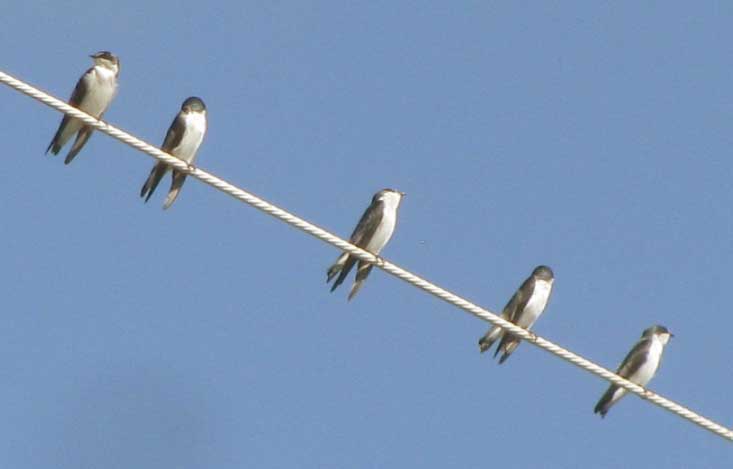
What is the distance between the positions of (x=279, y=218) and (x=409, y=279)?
3.29 feet

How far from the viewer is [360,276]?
15023 mm

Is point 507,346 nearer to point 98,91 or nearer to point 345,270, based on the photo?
point 345,270

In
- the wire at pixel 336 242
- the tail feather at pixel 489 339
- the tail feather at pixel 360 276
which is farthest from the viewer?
the tail feather at pixel 489 339

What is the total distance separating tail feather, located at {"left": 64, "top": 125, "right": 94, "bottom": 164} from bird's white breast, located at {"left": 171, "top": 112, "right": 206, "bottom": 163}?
1.13 metres

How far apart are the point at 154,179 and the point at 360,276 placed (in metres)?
1.63

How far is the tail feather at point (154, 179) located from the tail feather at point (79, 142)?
1.82 feet

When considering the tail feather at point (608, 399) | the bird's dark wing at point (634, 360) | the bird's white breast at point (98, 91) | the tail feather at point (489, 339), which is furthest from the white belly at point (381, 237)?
the bird's white breast at point (98, 91)

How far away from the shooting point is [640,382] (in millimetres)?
16531

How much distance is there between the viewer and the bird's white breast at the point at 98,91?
15547 mm

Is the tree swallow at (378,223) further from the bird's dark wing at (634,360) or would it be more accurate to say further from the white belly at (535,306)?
the bird's dark wing at (634,360)

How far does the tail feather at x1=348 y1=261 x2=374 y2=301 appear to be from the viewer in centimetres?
1496

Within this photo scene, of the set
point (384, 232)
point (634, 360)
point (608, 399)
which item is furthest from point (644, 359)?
point (384, 232)

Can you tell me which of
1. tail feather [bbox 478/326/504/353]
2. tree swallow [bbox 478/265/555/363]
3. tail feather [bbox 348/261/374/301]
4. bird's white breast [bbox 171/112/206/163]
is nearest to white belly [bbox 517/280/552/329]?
tree swallow [bbox 478/265/555/363]

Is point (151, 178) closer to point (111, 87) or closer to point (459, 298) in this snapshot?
point (111, 87)
